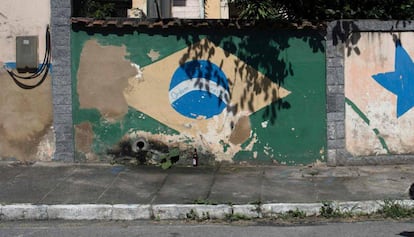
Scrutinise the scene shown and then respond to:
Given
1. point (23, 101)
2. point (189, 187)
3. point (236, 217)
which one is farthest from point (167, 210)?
point (23, 101)

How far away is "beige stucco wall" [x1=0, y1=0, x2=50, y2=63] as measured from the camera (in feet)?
34.6

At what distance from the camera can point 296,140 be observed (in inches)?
416

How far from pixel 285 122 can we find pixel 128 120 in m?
2.60

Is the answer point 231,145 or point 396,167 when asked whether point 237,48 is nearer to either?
point 231,145

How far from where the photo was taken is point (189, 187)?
30.4 feet

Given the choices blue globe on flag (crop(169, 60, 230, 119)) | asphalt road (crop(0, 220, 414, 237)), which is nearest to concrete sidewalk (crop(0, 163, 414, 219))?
asphalt road (crop(0, 220, 414, 237))

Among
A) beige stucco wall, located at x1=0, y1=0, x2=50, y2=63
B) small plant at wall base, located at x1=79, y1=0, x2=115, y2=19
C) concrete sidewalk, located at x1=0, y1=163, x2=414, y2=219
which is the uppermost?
small plant at wall base, located at x1=79, y1=0, x2=115, y2=19

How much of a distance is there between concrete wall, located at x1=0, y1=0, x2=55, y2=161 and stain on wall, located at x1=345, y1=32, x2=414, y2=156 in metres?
5.00

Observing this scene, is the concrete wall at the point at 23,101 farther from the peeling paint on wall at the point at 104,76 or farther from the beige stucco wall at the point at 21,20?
the peeling paint on wall at the point at 104,76

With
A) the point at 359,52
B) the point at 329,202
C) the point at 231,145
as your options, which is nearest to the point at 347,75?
the point at 359,52

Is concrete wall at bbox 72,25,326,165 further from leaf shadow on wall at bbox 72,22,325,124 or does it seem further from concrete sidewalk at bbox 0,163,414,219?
concrete sidewalk at bbox 0,163,414,219

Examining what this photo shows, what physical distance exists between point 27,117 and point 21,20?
1.60m

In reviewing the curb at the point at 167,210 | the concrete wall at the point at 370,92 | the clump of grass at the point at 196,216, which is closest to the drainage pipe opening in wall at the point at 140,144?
the curb at the point at 167,210

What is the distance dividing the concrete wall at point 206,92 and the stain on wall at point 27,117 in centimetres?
53
